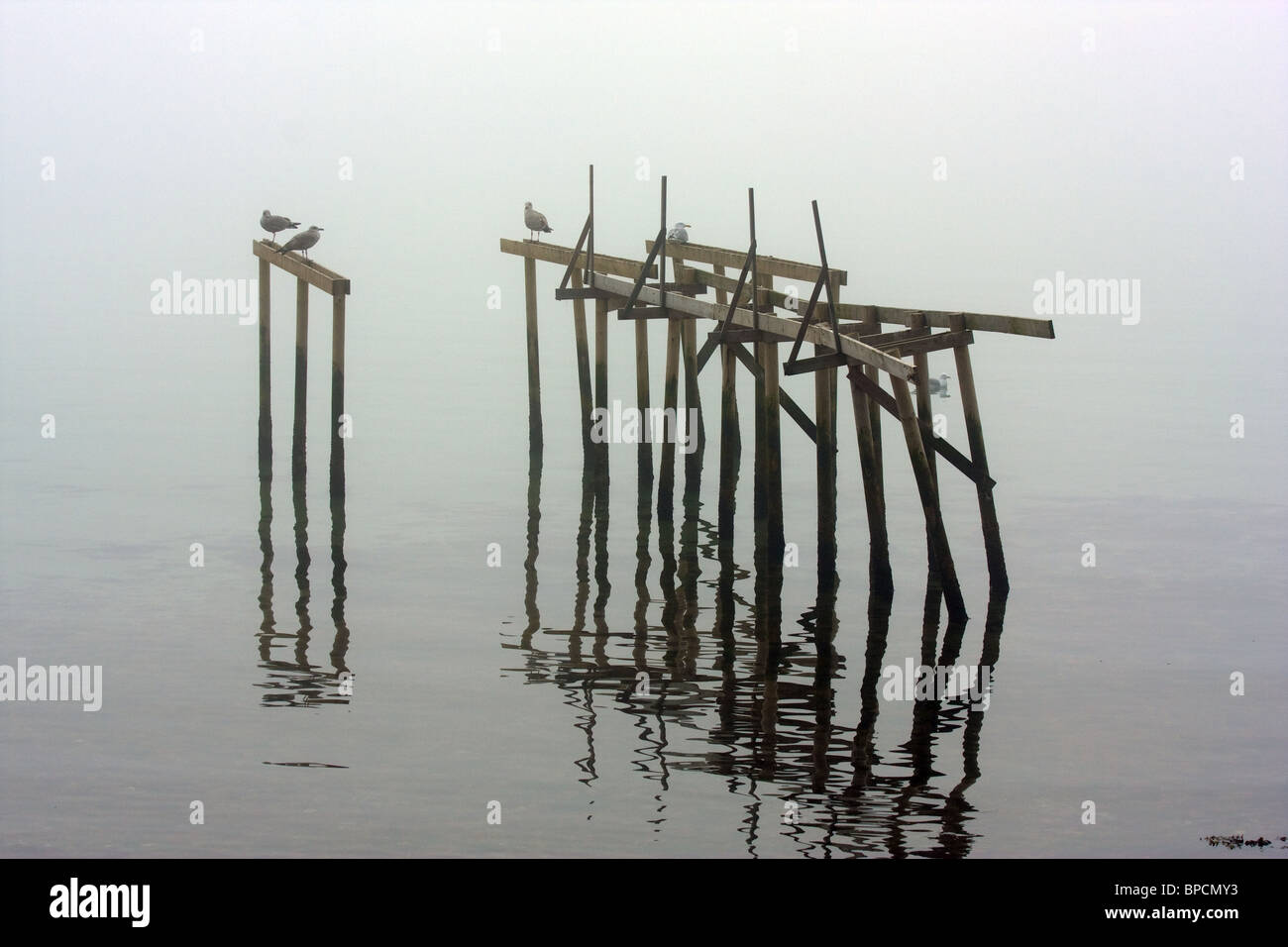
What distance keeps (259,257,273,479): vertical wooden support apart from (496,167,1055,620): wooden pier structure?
4.74 metres

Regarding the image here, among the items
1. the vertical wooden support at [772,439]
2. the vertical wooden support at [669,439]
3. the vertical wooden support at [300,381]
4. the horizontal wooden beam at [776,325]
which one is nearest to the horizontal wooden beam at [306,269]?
the vertical wooden support at [300,381]

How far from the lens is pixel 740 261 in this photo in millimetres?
22469

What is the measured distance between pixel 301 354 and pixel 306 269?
1.43 meters

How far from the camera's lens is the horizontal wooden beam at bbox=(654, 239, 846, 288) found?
2061cm

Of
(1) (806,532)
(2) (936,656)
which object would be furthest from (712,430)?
(2) (936,656)

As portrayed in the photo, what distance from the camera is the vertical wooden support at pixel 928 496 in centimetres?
1673

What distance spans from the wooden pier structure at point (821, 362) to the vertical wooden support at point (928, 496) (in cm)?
1

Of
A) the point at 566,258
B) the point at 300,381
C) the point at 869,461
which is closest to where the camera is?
the point at 869,461

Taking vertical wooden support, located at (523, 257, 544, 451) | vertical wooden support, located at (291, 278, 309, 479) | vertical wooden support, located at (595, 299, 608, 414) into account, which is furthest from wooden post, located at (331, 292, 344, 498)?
vertical wooden support, located at (595, 299, 608, 414)

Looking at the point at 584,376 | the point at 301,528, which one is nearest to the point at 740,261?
the point at 584,376

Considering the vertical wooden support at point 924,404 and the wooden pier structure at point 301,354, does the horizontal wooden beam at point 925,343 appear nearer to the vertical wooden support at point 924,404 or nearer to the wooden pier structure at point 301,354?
the vertical wooden support at point 924,404

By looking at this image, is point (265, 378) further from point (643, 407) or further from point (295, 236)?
point (643, 407)

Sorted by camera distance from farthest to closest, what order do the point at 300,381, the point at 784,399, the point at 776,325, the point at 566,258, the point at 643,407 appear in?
1. the point at 566,258
2. the point at 300,381
3. the point at 643,407
4. the point at 784,399
5. the point at 776,325

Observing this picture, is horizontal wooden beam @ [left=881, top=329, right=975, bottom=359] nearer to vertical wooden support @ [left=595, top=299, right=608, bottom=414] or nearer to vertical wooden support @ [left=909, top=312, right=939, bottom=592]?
vertical wooden support @ [left=909, top=312, right=939, bottom=592]
